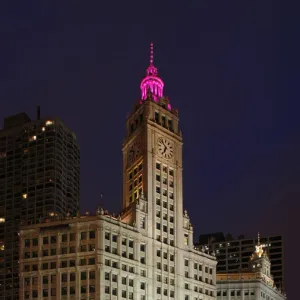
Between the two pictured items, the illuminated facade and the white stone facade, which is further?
the illuminated facade

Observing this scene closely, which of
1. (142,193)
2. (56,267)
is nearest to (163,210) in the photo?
(142,193)

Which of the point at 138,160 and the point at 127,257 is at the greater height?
the point at 138,160

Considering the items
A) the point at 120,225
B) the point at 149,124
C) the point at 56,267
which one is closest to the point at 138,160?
the point at 149,124

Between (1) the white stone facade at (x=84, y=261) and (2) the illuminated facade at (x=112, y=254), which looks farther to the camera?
(2) the illuminated facade at (x=112, y=254)

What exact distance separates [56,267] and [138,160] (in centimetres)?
3827

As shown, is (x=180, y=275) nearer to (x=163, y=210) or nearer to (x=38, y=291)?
(x=163, y=210)

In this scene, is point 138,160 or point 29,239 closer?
point 29,239

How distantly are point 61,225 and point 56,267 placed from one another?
376 inches

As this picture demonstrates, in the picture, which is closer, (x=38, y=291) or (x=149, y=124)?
(x=38, y=291)

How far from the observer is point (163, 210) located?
647 ft

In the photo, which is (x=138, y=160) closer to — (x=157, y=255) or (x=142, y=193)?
(x=142, y=193)

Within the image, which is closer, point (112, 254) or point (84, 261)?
point (84, 261)

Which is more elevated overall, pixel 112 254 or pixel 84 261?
pixel 112 254

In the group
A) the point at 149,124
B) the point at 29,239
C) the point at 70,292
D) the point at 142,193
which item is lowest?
the point at 70,292
